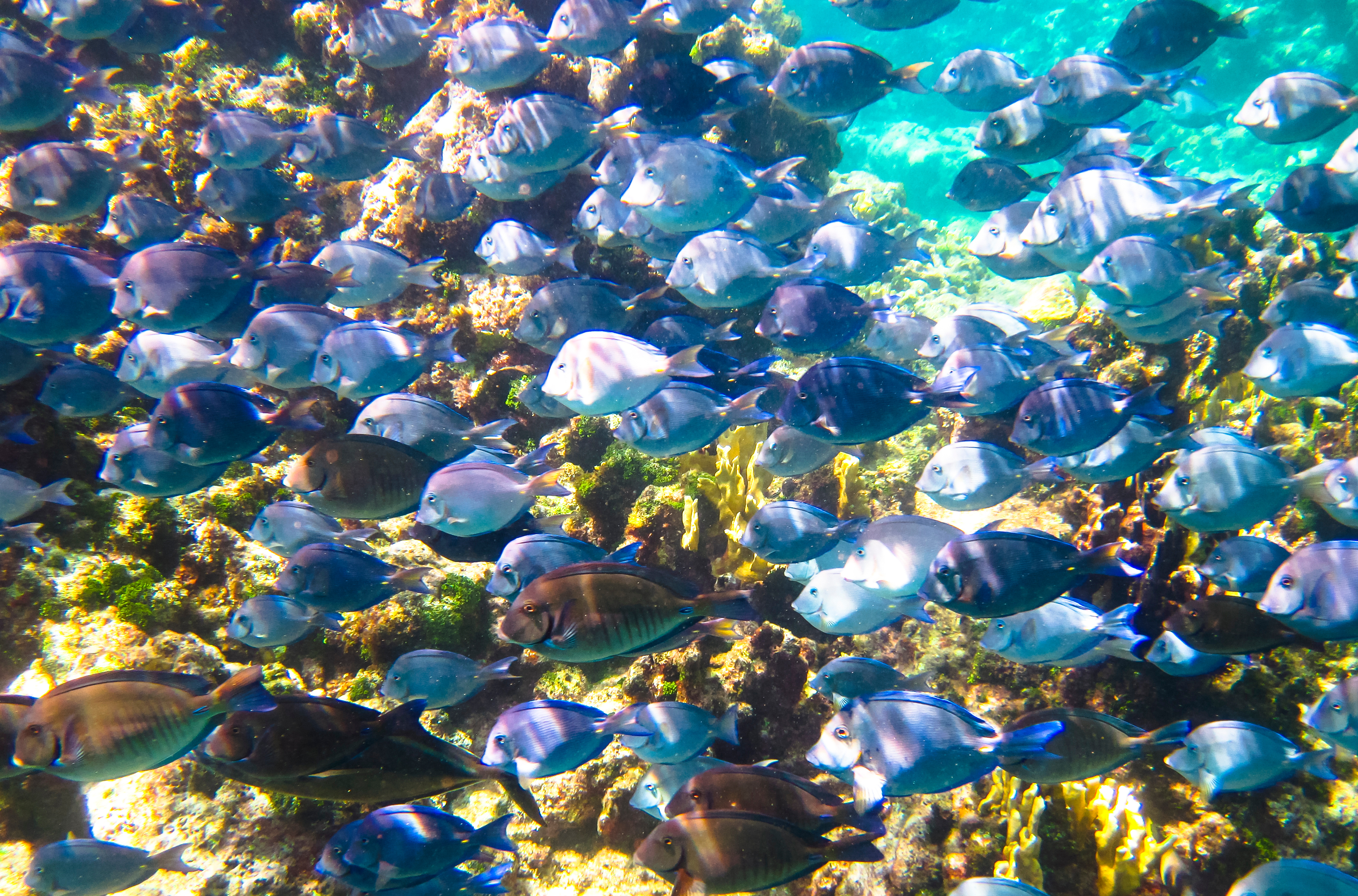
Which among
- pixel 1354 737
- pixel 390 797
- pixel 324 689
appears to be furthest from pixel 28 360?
pixel 1354 737

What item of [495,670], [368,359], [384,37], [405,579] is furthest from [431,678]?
[384,37]

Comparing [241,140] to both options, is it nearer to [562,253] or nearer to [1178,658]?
[562,253]

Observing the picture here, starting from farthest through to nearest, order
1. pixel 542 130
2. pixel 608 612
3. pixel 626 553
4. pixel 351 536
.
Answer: pixel 542 130 < pixel 351 536 < pixel 626 553 < pixel 608 612

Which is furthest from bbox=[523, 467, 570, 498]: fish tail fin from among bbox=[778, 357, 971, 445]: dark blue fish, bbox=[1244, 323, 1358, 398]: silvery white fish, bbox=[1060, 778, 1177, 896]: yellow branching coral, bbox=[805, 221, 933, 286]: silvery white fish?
bbox=[1244, 323, 1358, 398]: silvery white fish

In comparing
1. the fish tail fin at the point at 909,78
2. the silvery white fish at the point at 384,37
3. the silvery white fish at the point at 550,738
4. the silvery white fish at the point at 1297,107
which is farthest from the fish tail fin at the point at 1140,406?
the silvery white fish at the point at 384,37

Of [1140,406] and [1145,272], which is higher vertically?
[1145,272]

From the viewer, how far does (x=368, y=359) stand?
12.3 feet

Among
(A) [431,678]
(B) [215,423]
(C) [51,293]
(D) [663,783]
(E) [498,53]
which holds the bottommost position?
(D) [663,783]

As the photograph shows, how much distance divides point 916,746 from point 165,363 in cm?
567

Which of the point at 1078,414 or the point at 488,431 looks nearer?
the point at 1078,414

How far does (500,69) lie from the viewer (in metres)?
5.10

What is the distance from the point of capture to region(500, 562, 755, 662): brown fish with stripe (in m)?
2.57

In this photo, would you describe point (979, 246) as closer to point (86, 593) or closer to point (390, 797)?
point (390, 797)

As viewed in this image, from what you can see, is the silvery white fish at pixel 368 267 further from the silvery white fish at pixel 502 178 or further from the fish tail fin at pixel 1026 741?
the fish tail fin at pixel 1026 741
